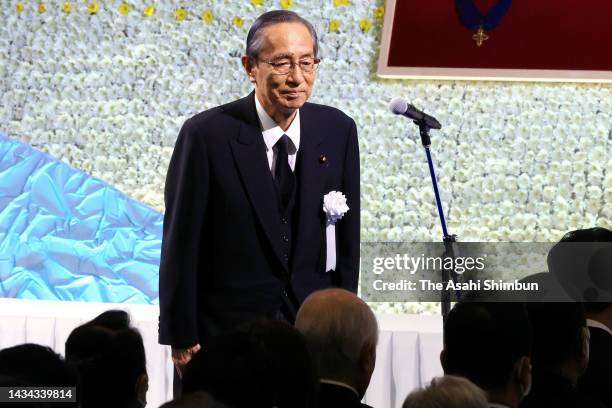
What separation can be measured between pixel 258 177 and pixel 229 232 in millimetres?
153

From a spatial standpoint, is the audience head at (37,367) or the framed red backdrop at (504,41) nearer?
the audience head at (37,367)

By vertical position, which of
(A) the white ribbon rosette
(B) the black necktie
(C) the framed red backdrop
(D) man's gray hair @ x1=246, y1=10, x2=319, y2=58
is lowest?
(A) the white ribbon rosette

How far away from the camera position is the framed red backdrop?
208 inches

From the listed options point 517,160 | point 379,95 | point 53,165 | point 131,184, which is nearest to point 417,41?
point 379,95

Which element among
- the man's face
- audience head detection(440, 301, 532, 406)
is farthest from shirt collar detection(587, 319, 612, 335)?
the man's face

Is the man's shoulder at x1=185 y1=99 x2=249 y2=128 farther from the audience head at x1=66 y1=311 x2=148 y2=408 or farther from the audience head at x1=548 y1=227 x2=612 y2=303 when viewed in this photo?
the audience head at x1=548 y1=227 x2=612 y2=303

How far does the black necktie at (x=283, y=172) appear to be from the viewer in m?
2.66

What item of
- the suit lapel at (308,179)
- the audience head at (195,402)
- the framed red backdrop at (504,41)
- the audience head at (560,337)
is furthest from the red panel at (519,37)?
the audience head at (195,402)

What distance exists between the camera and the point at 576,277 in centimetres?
265

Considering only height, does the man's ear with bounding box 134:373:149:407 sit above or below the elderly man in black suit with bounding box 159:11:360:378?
below

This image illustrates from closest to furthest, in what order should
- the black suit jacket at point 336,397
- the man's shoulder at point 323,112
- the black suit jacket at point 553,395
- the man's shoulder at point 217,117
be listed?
the black suit jacket at point 336,397 < the black suit jacket at point 553,395 < the man's shoulder at point 217,117 < the man's shoulder at point 323,112

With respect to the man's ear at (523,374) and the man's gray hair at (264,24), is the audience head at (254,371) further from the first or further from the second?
the man's gray hair at (264,24)

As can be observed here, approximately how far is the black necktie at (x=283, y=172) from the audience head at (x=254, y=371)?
35.0 inches

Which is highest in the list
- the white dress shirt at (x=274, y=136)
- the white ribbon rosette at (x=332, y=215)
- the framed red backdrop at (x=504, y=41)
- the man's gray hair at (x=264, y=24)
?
the framed red backdrop at (x=504, y=41)
